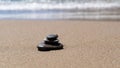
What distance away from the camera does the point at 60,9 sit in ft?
7.64

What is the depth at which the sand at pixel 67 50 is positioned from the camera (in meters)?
1.02

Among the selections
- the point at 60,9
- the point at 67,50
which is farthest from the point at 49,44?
the point at 60,9

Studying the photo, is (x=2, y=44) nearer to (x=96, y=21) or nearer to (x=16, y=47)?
(x=16, y=47)

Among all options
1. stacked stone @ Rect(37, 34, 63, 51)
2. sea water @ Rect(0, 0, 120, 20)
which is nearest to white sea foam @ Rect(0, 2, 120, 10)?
sea water @ Rect(0, 0, 120, 20)

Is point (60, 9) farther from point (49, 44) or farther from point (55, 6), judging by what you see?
point (49, 44)

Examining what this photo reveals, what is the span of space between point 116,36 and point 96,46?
0.85 ft

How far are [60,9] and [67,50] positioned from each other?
3.74ft

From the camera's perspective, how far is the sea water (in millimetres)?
2239

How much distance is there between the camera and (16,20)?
240 centimetres

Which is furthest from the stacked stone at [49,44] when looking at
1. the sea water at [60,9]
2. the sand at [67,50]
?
the sea water at [60,9]

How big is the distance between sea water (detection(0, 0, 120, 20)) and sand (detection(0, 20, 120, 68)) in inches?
19.8

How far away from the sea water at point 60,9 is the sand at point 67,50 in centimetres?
50

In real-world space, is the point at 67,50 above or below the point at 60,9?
below

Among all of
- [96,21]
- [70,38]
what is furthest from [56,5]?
[70,38]
